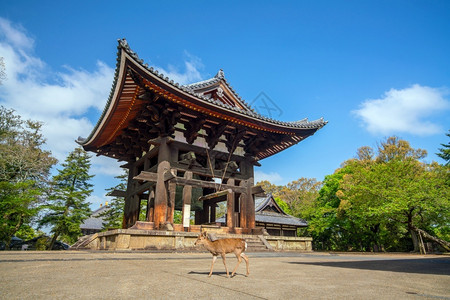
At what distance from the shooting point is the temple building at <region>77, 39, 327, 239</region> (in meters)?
11.0

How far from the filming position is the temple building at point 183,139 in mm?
10977

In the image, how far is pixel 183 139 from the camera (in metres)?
13.3

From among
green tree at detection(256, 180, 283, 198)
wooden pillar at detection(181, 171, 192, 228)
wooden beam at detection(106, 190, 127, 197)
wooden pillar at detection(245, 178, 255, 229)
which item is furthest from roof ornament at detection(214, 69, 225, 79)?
green tree at detection(256, 180, 283, 198)

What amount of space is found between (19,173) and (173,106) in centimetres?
1876

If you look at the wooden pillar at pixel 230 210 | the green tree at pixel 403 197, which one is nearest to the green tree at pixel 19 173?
the wooden pillar at pixel 230 210

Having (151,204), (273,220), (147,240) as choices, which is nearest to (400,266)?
(147,240)

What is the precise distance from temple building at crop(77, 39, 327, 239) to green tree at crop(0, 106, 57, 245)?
691 cm

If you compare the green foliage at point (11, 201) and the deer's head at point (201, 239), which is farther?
the green foliage at point (11, 201)

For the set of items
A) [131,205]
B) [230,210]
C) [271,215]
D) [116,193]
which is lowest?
[230,210]

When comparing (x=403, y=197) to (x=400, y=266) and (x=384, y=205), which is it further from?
(x=400, y=266)

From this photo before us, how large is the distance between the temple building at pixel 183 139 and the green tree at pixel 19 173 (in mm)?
6907

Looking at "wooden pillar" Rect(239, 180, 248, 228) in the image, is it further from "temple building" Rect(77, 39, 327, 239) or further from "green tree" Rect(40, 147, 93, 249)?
"green tree" Rect(40, 147, 93, 249)

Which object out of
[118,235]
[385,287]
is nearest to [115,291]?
[385,287]

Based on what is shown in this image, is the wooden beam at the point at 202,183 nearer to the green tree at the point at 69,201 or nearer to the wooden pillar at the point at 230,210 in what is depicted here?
the wooden pillar at the point at 230,210
